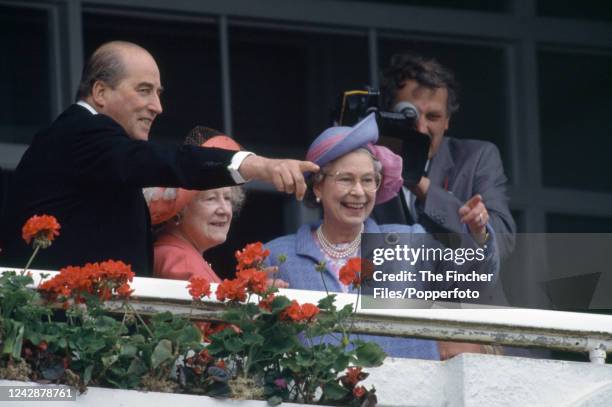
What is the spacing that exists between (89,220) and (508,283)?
8.49 feet

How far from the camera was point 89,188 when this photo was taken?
22.1ft

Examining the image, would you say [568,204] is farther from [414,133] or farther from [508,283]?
[414,133]

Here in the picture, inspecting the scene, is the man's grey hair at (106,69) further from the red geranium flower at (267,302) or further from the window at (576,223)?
the window at (576,223)

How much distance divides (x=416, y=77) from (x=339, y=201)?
0.99 meters

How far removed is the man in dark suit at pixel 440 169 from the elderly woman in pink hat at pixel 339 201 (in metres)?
0.44

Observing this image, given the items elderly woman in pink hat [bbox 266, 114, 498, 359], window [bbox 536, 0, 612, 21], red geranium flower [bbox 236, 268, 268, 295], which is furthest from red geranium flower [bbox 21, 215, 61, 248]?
window [bbox 536, 0, 612, 21]

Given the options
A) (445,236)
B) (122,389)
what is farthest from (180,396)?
(445,236)

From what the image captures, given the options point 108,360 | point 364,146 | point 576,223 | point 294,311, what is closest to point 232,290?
point 294,311

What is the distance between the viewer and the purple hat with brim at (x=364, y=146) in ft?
24.1

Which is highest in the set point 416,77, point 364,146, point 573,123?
point 573,123

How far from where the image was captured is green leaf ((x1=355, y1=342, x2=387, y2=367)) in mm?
6266

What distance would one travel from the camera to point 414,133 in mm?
7863

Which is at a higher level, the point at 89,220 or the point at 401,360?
the point at 89,220

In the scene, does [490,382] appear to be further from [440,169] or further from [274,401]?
[440,169]
